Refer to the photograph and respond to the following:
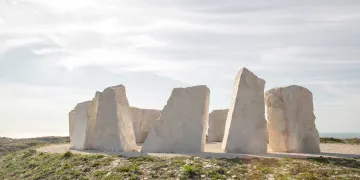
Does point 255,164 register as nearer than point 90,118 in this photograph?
Yes

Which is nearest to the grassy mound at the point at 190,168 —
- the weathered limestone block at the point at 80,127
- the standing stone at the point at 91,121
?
the standing stone at the point at 91,121

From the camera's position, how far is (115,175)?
16.6 metres

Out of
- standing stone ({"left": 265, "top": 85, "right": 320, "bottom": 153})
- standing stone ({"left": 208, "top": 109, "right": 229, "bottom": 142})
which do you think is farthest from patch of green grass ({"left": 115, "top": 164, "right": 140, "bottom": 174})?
standing stone ({"left": 208, "top": 109, "right": 229, "bottom": 142})

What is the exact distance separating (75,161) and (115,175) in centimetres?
439

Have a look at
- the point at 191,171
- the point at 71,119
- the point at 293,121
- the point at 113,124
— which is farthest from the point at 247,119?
the point at 71,119

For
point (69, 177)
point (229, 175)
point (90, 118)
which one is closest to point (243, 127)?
point (229, 175)

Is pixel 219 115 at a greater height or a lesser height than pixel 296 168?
greater

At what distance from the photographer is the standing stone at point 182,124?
22141 millimetres

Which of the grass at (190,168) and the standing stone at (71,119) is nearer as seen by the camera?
the grass at (190,168)

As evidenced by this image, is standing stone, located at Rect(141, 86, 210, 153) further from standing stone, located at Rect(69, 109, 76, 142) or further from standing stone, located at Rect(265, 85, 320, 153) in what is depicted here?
standing stone, located at Rect(69, 109, 76, 142)

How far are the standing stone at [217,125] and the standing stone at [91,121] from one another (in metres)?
12.8

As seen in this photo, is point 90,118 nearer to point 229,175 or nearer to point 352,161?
point 229,175

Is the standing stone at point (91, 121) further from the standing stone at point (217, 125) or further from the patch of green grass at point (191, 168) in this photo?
the standing stone at point (217, 125)

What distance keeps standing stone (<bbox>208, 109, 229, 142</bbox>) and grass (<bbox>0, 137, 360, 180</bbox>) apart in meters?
17.7
